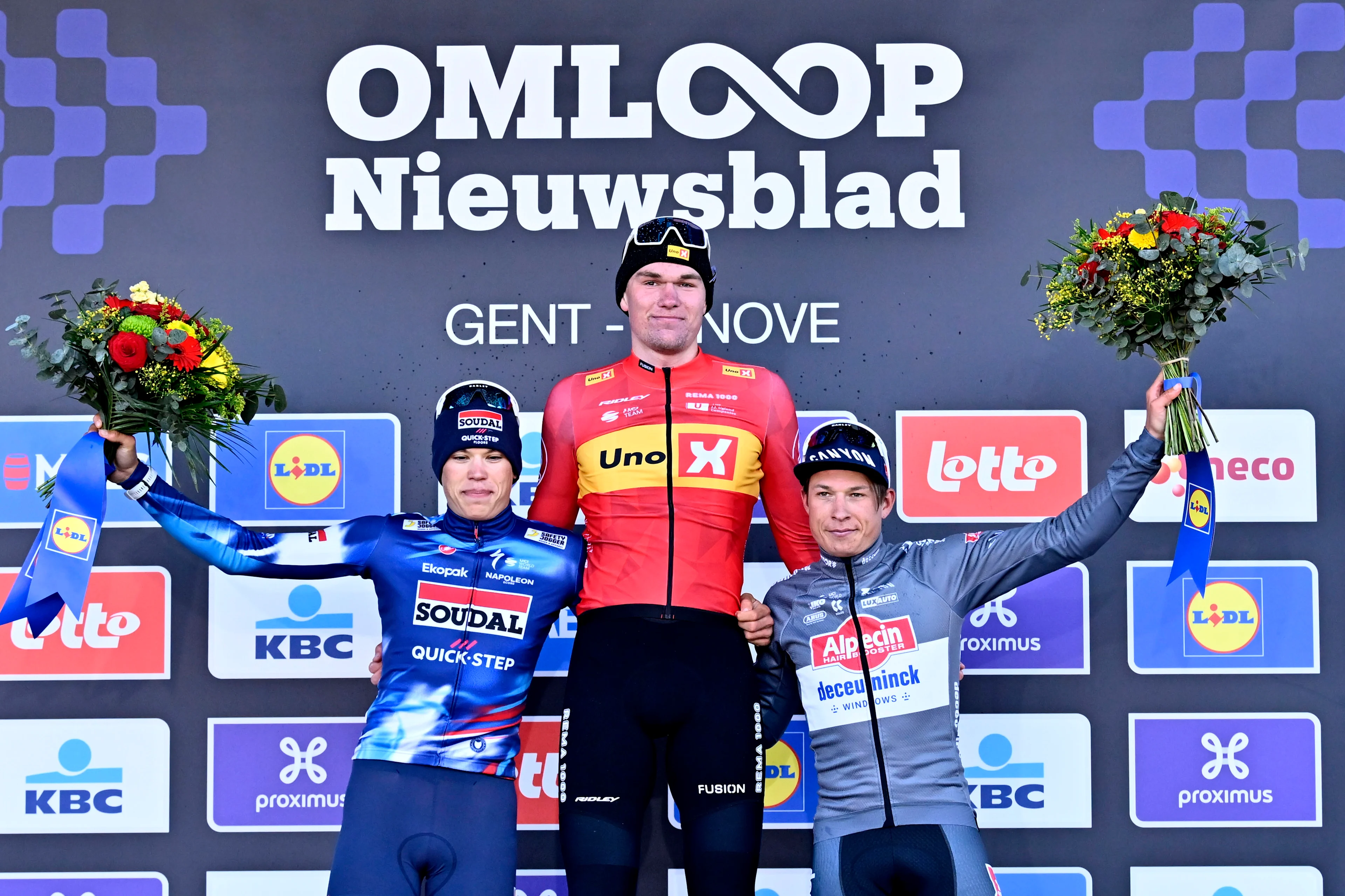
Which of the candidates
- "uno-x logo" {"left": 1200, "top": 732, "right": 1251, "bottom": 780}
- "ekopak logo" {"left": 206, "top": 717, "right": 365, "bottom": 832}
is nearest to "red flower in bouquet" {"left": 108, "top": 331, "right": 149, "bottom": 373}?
"ekopak logo" {"left": 206, "top": 717, "right": 365, "bottom": 832}

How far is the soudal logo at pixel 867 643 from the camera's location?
2307 millimetres

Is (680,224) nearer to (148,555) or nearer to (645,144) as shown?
(645,144)

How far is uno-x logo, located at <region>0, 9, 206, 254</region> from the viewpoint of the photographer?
313 cm

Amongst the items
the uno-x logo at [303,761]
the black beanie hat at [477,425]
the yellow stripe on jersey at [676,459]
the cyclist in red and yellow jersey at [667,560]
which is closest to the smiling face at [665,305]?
the cyclist in red and yellow jersey at [667,560]

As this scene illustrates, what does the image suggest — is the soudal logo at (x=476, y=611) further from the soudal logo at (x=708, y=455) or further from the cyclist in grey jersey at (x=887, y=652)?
the cyclist in grey jersey at (x=887, y=652)

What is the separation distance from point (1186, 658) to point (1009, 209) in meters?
1.44

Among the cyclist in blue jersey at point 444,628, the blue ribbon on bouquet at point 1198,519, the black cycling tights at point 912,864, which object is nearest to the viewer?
the black cycling tights at point 912,864

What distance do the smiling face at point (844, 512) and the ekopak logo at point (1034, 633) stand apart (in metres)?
0.81

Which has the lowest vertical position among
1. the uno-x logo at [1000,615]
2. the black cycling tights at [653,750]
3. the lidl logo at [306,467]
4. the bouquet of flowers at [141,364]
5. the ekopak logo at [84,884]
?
the ekopak logo at [84,884]

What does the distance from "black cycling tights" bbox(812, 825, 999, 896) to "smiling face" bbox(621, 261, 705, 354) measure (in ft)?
4.02

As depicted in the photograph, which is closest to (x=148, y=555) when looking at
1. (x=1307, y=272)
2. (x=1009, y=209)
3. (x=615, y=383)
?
(x=615, y=383)

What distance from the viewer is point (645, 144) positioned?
3.10 m

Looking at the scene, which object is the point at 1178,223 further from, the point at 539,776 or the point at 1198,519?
the point at 539,776

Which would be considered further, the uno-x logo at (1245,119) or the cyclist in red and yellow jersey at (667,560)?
the uno-x logo at (1245,119)
